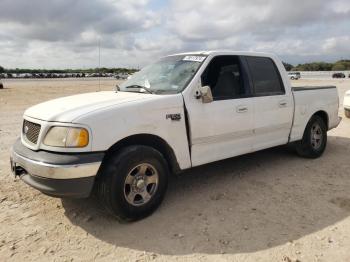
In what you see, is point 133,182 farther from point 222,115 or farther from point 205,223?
point 222,115

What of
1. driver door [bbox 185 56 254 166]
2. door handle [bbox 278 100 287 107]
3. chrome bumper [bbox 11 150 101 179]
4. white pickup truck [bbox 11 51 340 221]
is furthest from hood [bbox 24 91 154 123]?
door handle [bbox 278 100 287 107]

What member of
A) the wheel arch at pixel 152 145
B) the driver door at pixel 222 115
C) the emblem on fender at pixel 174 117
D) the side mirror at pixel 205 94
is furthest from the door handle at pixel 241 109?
the wheel arch at pixel 152 145

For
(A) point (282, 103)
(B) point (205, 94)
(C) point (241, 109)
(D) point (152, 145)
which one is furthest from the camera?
(A) point (282, 103)

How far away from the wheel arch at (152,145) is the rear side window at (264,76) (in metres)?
1.74

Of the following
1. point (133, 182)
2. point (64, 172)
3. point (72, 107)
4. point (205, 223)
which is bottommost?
point (205, 223)

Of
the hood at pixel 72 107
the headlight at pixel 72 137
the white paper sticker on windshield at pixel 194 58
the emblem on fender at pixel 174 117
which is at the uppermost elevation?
the white paper sticker on windshield at pixel 194 58

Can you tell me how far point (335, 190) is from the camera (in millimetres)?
4672

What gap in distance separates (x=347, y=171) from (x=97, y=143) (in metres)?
4.14

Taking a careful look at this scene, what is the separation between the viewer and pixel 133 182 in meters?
3.73

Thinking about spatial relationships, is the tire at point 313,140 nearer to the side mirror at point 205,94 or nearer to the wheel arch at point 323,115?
the wheel arch at point 323,115

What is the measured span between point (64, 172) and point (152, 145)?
1083mm

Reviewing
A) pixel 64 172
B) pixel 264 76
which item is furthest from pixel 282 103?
pixel 64 172

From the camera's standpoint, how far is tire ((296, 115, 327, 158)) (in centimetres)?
602

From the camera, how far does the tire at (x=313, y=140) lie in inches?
237
